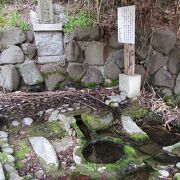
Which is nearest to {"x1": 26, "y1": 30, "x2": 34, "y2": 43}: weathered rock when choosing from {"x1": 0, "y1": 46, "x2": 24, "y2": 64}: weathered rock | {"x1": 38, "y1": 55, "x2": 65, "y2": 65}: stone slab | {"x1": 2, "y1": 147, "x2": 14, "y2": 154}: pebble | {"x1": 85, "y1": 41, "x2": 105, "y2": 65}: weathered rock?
{"x1": 0, "y1": 46, "x2": 24, "y2": 64}: weathered rock

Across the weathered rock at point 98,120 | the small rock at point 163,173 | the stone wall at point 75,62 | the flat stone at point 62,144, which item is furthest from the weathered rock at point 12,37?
the small rock at point 163,173

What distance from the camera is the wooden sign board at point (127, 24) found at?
15.1 ft

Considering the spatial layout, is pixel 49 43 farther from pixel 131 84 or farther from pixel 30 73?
pixel 131 84

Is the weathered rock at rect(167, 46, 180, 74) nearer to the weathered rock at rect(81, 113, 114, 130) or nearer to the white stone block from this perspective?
the white stone block

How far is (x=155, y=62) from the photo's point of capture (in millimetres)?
5199

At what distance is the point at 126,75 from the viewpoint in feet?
16.3

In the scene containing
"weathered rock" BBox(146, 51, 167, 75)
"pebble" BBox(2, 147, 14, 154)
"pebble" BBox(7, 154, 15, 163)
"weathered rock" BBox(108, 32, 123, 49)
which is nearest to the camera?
"pebble" BBox(7, 154, 15, 163)

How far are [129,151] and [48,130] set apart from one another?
3.90 ft

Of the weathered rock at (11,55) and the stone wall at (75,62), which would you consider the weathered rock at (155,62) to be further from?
the weathered rock at (11,55)

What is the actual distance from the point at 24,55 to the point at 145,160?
128 inches

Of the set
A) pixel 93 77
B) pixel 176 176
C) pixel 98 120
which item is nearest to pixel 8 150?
pixel 98 120

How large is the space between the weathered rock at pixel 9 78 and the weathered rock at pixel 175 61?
111 inches

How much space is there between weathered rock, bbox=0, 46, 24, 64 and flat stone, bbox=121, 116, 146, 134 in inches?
94.5

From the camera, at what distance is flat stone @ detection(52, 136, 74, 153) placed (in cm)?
359
